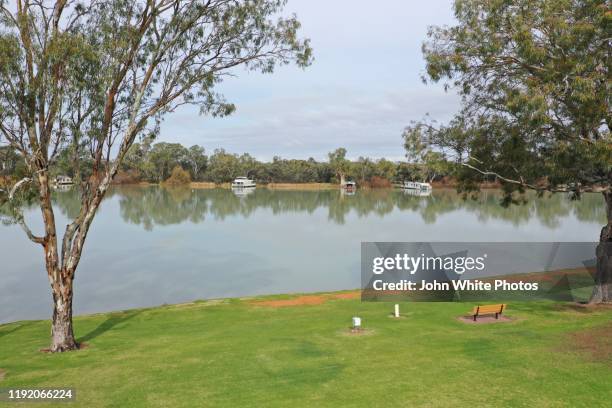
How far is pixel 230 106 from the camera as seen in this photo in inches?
615

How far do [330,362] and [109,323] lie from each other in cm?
973

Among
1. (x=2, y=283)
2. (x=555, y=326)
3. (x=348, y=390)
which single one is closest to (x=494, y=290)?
(x=555, y=326)

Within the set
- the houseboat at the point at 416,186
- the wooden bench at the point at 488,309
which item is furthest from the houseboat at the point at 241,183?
the wooden bench at the point at 488,309

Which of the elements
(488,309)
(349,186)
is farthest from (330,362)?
(349,186)

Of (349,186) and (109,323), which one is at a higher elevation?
(349,186)

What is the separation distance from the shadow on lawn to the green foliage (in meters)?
12.6

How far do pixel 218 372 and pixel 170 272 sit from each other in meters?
20.5

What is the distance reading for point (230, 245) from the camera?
4009cm

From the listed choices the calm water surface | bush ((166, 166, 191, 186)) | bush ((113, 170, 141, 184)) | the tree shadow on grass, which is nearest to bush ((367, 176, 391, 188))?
bush ((166, 166, 191, 186))

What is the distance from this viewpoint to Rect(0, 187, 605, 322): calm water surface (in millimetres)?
25344

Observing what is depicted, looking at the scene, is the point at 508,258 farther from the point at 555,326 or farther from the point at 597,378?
the point at 597,378

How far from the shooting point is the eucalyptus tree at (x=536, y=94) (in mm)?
13680

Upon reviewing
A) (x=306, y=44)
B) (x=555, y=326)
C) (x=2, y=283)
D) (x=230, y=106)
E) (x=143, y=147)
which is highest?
(x=306, y=44)

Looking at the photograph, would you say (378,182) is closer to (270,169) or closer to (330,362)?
(270,169)
